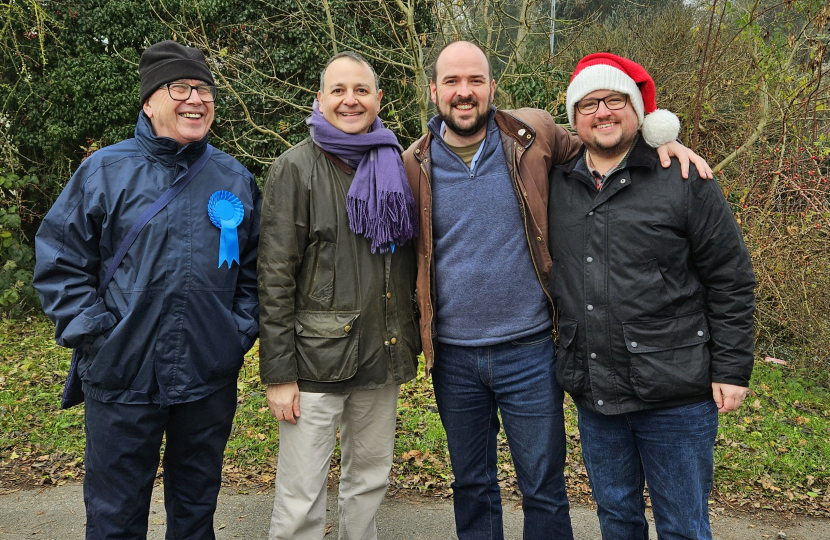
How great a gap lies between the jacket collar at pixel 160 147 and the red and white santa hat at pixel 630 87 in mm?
1648

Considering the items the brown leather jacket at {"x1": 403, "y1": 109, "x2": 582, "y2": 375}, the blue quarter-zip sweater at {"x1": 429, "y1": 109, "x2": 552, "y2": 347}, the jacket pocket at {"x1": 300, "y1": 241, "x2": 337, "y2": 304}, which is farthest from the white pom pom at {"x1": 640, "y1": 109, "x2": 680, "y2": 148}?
the jacket pocket at {"x1": 300, "y1": 241, "x2": 337, "y2": 304}

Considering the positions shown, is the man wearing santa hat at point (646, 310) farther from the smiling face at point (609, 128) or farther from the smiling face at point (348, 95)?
the smiling face at point (348, 95)

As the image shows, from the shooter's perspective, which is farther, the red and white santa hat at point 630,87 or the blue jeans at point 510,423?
the blue jeans at point 510,423

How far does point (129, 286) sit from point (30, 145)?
9586 millimetres

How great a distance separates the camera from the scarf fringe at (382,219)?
112 inches

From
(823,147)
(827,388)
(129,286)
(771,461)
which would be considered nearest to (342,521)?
(129,286)

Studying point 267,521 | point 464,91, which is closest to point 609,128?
point 464,91

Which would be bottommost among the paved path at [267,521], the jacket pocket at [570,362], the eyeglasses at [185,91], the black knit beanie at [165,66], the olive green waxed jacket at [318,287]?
the paved path at [267,521]

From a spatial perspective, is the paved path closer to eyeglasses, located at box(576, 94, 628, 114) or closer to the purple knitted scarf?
the purple knitted scarf

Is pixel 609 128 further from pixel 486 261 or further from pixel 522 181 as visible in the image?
pixel 486 261

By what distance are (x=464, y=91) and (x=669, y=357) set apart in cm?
142

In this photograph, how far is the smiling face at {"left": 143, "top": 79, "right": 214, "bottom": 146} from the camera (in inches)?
109

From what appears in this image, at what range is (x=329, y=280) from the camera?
9.41 ft

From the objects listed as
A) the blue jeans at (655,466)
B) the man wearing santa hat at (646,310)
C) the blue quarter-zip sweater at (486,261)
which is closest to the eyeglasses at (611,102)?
the man wearing santa hat at (646,310)
